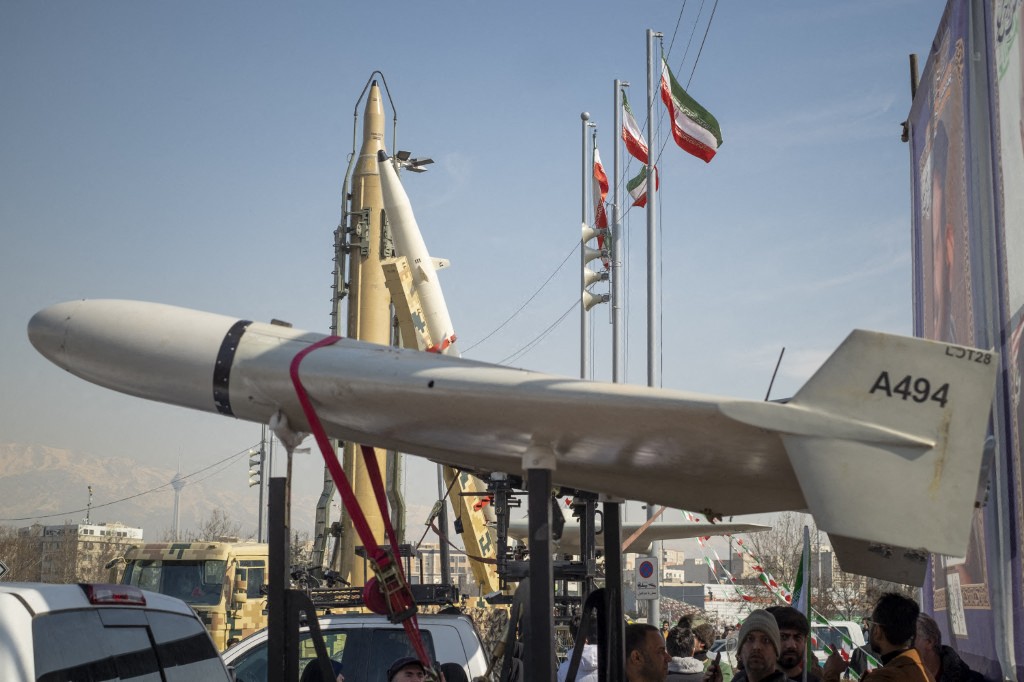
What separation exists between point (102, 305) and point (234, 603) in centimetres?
1086

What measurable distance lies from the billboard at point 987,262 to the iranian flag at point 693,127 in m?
7.12

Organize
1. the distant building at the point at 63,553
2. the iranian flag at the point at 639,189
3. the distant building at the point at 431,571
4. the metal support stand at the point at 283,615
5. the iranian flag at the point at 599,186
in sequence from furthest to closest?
the distant building at the point at 63,553
the iranian flag at the point at 599,186
the iranian flag at the point at 639,189
the distant building at the point at 431,571
the metal support stand at the point at 283,615

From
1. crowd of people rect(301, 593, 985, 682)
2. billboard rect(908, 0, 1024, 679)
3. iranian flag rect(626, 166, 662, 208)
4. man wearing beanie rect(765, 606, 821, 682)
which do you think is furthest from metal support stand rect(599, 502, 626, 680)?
iranian flag rect(626, 166, 662, 208)

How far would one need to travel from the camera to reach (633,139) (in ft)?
63.0

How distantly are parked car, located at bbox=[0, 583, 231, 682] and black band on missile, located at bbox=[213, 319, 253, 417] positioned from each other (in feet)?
3.40

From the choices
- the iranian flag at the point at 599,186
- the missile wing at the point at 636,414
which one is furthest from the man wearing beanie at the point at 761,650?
the iranian flag at the point at 599,186

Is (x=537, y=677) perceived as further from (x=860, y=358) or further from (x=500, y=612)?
(x=500, y=612)

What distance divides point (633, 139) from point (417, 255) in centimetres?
536

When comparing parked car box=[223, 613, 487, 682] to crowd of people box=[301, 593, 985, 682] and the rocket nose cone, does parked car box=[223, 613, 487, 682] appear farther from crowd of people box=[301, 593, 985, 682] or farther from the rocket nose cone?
the rocket nose cone

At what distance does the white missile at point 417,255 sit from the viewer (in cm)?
1630

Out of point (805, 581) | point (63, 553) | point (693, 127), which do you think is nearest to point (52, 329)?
point (805, 581)

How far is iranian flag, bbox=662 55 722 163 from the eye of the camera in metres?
16.1

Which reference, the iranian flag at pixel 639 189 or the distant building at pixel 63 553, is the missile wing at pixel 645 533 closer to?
the iranian flag at pixel 639 189

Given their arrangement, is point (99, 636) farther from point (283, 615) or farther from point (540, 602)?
point (540, 602)
